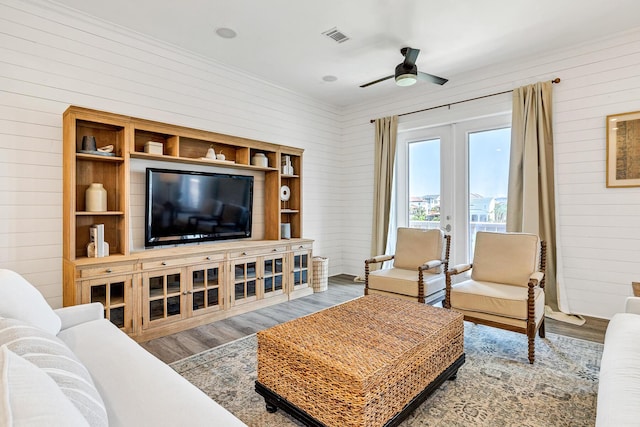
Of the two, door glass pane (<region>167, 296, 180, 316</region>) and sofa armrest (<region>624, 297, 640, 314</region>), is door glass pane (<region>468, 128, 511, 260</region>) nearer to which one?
sofa armrest (<region>624, 297, 640, 314</region>)

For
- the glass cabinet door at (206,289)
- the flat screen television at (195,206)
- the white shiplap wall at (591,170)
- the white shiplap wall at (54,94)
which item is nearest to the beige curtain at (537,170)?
the white shiplap wall at (591,170)

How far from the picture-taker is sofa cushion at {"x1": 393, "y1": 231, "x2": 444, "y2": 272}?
3.81 meters

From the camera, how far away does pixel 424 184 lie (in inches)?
200

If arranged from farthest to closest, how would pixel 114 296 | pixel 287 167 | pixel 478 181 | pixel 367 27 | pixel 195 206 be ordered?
pixel 287 167
pixel 478 181
pixel 195 206
pixel 367 27
pixel 114 296

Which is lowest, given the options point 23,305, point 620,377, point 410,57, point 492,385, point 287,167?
point 492,385

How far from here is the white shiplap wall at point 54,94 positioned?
9.20ft

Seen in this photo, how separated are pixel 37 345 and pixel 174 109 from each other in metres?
3.26

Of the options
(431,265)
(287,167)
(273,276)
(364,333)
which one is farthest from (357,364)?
(287,167)

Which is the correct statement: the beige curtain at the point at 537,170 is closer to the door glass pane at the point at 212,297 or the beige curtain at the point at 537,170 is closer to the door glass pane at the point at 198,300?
the door glass pane at the point at 212,297

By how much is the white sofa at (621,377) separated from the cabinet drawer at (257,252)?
3173 millimetres

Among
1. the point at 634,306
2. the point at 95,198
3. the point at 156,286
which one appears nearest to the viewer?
the point at 634,306

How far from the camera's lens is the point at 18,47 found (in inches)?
111

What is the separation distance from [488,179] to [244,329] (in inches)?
141

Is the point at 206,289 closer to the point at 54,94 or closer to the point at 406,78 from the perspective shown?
the point at 54,94
